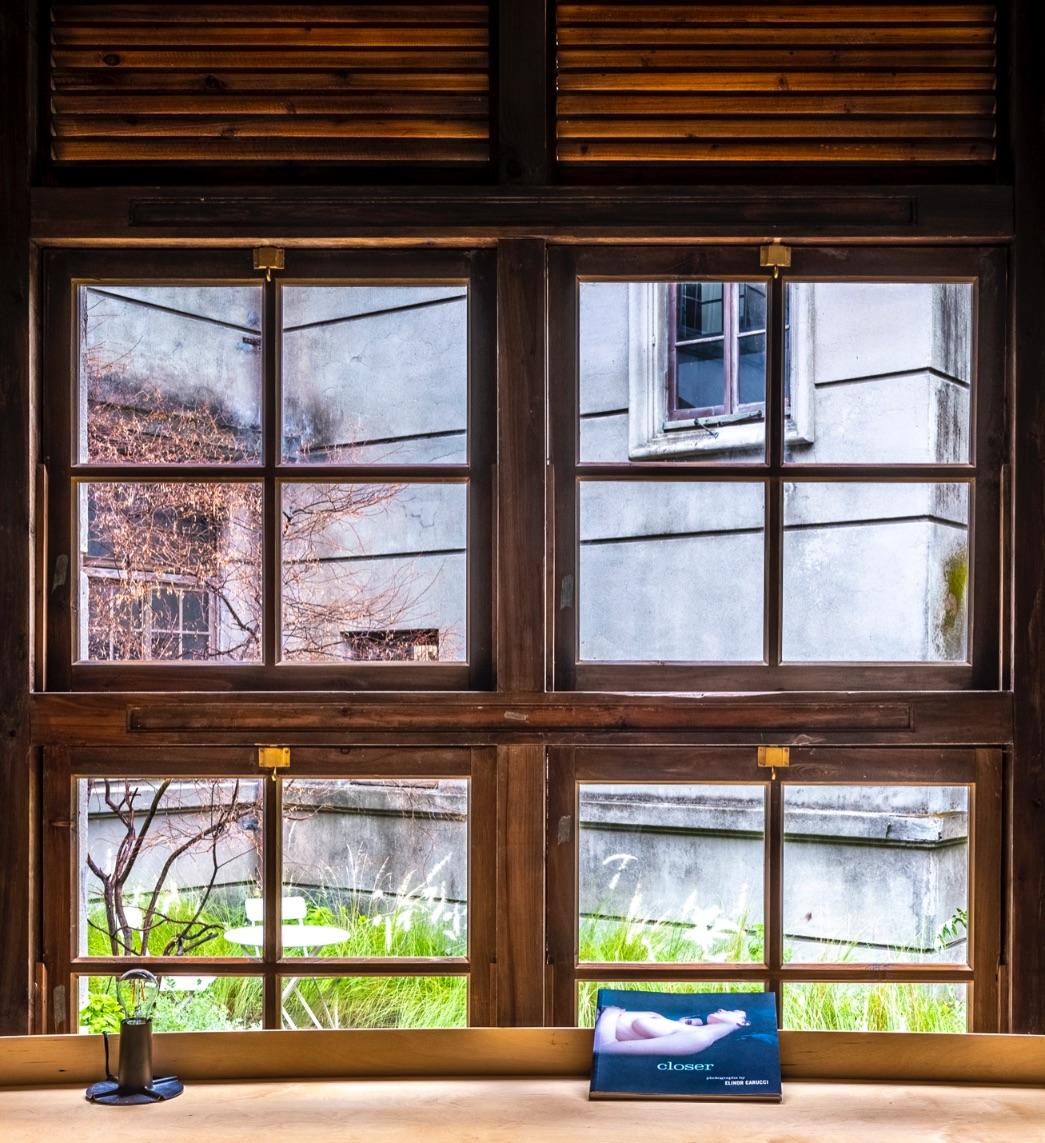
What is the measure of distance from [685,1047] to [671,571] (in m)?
0.90

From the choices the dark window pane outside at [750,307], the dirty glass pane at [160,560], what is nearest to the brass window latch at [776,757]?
the dark window pane outside at [750,307]

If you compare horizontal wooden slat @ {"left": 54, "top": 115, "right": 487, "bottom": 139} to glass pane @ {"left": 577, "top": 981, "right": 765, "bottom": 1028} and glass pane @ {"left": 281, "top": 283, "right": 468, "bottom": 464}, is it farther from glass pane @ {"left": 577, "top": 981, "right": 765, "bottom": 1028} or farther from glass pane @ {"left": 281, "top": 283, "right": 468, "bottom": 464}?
glass pane @ {"left": 577, "top": 981, "right": 765, "bottom": 1028}

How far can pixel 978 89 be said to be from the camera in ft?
7.00

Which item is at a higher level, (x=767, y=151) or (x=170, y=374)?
(x=767, y=151)

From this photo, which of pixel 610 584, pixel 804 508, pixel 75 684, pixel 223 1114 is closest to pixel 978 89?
pixel 804 508

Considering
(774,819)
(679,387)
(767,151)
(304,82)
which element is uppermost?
(304,82)

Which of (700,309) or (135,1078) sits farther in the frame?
(700,309)

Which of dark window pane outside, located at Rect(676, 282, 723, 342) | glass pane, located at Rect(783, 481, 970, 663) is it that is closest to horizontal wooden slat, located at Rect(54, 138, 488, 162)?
dark window pane outside, located at Rect(676, 282, 723, 342)

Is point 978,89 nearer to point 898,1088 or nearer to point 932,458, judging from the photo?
point 932,458

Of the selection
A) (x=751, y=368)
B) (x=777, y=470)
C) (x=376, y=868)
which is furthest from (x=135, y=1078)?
(x=751, y=368)

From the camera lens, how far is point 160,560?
2180mm

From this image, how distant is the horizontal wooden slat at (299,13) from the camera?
6.95 ft

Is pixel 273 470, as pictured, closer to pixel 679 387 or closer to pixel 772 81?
pixel 679 387

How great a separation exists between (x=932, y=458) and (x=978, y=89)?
749mm
